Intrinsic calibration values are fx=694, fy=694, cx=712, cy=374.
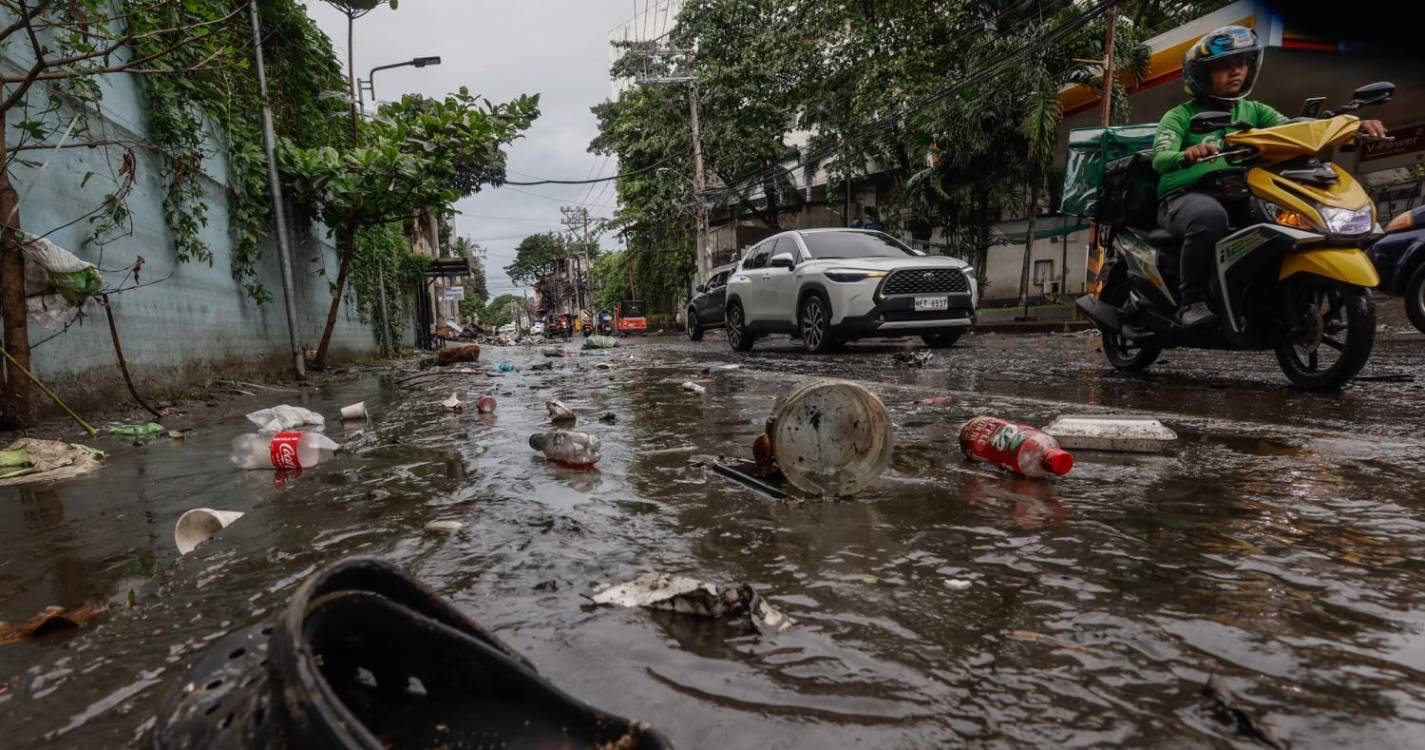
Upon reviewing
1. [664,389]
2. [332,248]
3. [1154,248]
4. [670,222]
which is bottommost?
[664,389]

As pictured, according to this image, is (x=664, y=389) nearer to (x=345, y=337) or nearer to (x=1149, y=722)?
(x=1149, y=722)

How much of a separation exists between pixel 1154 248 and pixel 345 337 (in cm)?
1279

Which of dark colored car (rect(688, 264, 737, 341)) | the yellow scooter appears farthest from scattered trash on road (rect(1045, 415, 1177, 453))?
dark colored car (rect(688, 264, 737, 341))

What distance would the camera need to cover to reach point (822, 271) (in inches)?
325

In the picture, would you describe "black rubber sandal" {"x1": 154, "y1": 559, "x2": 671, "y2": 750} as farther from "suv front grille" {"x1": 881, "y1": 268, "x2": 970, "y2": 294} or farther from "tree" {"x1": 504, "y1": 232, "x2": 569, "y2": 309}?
"tree" {"x1": 504, "y1": 232, "x2": 569, "y2": 309}

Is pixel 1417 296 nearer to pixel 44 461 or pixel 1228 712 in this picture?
pixel 1228 712

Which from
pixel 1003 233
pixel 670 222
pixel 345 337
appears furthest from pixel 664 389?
pixel 670 222

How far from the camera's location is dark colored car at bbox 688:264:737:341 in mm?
17578

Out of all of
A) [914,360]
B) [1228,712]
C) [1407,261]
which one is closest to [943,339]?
[914,360]

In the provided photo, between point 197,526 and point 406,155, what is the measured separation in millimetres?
7517

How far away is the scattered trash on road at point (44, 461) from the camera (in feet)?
9.99

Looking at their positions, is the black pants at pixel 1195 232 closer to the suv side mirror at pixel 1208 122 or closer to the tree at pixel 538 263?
the suv side mirror at pixel 1208 122

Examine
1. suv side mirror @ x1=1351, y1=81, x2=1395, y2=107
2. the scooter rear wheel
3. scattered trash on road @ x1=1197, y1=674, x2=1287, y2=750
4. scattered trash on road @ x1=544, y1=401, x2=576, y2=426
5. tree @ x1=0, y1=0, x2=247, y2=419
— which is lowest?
scattered trash on road @ x1=544, y1=401, x2=576, y2=426

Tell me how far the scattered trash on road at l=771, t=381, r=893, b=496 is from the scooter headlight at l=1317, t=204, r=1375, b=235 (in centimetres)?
292
